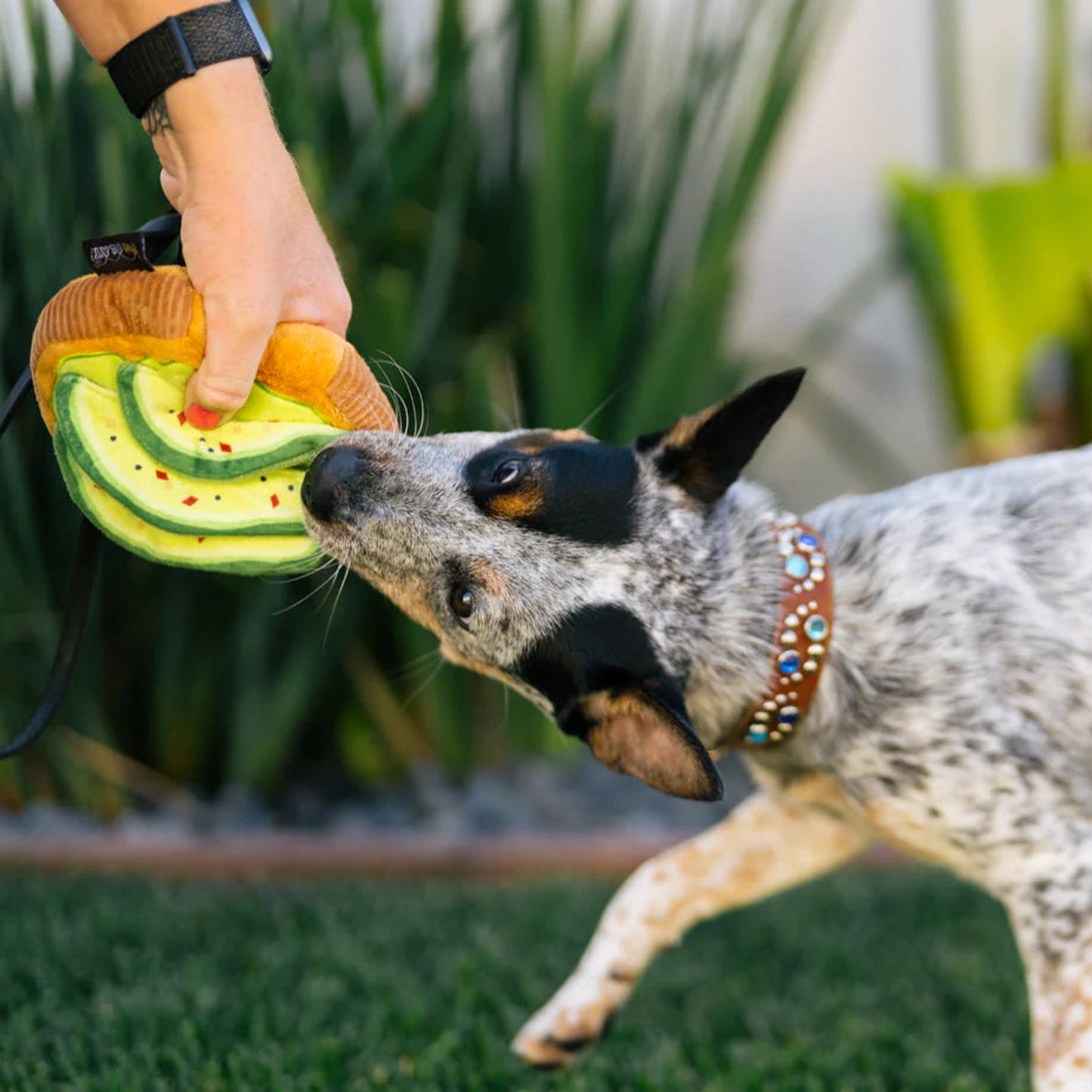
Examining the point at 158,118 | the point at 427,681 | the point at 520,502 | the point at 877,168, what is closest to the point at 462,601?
the point at 520,502

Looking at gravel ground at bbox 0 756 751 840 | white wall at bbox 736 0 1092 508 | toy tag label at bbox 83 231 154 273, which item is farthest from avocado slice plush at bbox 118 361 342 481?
white wall at bbox 736 0 1092 508

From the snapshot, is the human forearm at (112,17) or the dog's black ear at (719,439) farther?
the dog's black ear at (719,439)

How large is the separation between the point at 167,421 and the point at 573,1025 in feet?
3.74

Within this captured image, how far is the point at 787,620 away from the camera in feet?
6.25

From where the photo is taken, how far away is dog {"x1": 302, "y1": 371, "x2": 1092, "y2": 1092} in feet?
5.97

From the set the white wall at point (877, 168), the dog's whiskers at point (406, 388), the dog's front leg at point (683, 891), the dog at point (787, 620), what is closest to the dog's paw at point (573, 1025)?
the dog's front leg at point (683, 891)

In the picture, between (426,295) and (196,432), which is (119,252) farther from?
(426,295)

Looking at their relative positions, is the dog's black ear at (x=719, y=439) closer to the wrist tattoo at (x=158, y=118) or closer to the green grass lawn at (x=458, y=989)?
the wrist tattoo at (x=158, y=118)

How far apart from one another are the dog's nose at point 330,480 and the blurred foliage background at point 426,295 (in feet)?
3.30

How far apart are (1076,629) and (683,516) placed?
1.93ft

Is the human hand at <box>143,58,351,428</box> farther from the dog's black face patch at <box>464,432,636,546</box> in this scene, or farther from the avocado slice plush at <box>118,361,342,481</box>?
the dog's black face patch at <box>464,432,636,546</box>

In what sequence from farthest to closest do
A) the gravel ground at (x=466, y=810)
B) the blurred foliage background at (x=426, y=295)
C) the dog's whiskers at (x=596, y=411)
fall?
the gravel ground at (x=466, y=810), the blurred foliage background at (x=426, y=295), the dog's whiskers at (x=596, y=411)

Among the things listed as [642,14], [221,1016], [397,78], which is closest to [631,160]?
[642,14]

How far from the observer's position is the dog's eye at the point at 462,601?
6.15ft
